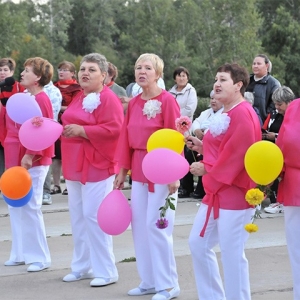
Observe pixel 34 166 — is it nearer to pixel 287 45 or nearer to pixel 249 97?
pixel 249 97

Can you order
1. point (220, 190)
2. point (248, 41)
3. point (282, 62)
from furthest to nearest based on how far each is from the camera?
point (248, 41) → point (282, 62) → point (220, 190)

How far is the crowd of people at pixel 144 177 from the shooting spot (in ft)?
16.3

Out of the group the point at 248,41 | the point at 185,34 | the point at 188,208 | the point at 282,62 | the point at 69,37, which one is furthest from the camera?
the point at 69,37

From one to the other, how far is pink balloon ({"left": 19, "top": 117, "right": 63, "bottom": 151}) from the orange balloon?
263mm

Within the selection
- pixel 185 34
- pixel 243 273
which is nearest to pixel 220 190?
pixel 243 273

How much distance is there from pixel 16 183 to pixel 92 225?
746 millimetres

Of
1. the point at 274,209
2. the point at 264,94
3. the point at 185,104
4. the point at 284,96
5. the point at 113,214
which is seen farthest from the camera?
the point at 185,104

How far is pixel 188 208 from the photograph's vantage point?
1036 centimetres

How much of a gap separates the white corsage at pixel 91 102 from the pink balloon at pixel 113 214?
Result: 82cm

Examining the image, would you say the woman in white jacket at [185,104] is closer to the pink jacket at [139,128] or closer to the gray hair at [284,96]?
the gray hair at [284,96]

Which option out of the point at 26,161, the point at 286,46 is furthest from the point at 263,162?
the point at 286,46

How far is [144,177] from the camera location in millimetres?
5859

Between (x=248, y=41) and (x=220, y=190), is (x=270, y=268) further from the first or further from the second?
(x=248, y=41)

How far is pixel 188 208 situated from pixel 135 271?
361 cm
